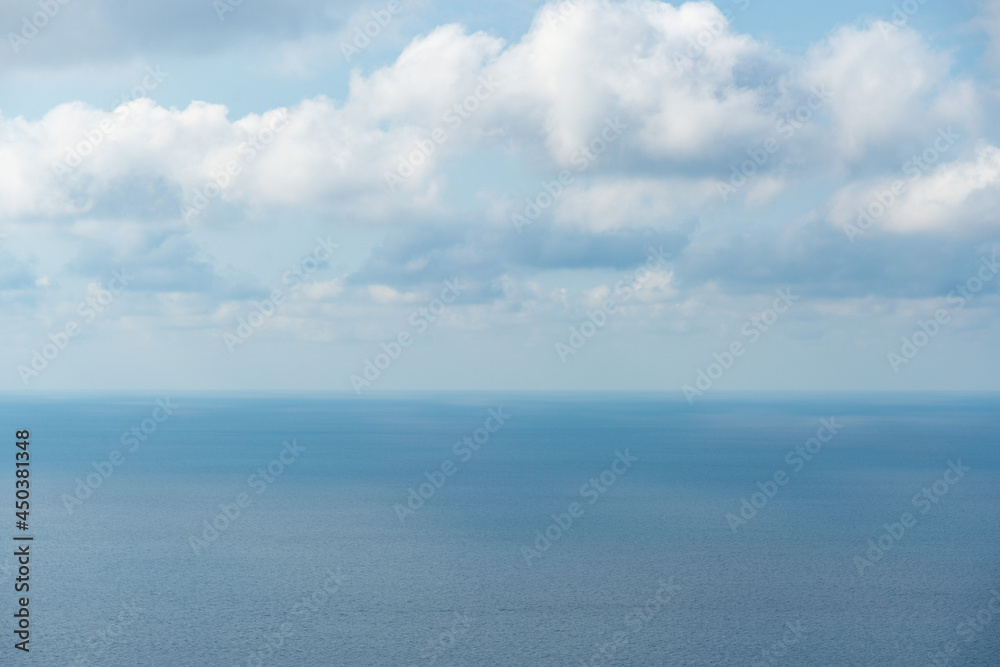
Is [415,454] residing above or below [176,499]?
above

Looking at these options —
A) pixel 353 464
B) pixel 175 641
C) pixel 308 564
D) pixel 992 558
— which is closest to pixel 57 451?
pixel 353 464

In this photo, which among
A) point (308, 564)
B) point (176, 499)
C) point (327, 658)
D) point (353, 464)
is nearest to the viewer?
point (327, 658)

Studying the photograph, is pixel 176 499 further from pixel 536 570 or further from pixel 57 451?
pixel 57 451

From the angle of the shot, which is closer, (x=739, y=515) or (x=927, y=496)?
(x=739, y=515)

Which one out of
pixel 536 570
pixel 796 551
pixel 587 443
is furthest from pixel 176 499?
pixel 587 443

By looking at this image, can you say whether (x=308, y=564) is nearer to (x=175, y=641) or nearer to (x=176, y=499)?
(x=175, y=641)

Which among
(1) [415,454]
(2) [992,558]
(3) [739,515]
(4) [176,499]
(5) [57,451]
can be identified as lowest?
(2) [992,558]

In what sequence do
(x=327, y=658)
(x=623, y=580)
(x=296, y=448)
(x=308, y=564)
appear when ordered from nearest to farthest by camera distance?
(x=327, y=658) → (x=623, y=580) → (x=308, y=564) → (x=296, y=448)

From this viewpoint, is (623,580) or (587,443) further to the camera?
(587,443)

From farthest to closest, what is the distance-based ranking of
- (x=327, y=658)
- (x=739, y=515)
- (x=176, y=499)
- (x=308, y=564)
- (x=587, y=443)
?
1. (x=587, y=443)
2. (x=176, y=499)
3. (x=739, y=515)
4. (x=308, y=564)
5. (x=327, y=658)
